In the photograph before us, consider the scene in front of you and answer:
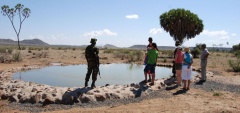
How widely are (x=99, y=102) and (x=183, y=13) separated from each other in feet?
95.6

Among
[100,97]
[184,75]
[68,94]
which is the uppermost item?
[184,75]

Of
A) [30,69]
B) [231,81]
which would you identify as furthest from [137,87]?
[30,69]

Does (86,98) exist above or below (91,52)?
below

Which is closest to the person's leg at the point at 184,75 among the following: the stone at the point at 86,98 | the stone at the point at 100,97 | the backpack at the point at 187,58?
the backpack at the point at 187,58

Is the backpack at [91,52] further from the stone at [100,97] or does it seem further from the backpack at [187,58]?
the backpack at [187,58]

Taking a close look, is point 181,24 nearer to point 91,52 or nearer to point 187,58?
point 187,58

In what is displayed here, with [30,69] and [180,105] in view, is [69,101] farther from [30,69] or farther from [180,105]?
[30,69]

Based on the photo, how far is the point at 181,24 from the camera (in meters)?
36.0

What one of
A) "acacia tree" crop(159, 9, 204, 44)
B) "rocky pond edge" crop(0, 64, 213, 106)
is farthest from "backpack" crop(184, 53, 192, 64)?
"acacia tree" crop(159, 9, 204, 44)

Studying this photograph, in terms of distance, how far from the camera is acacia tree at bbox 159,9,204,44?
118 ft

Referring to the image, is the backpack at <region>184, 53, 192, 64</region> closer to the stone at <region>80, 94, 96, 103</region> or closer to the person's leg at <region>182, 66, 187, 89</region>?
the person's leg at <region>182, 66, 187, 89</region>

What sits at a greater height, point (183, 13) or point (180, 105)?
point (183, 13)

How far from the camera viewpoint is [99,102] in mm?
8609

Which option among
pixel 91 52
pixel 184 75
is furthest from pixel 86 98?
pixel 184 75
